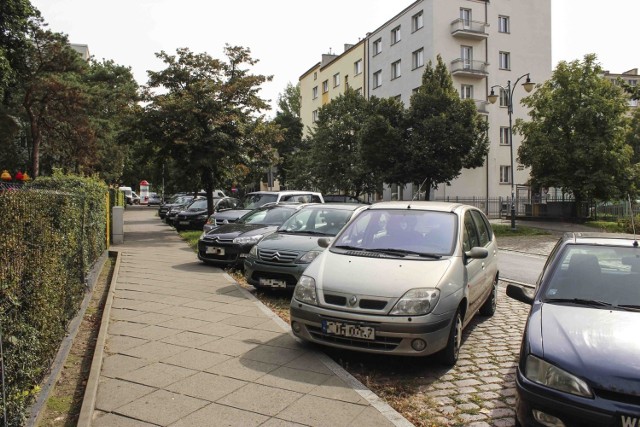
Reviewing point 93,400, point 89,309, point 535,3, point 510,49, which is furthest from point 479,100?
point 93,400

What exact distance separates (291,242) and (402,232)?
287 cm

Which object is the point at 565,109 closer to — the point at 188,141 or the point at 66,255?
the point at 188,141

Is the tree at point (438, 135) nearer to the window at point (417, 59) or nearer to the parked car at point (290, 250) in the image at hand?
the window at point (417, 59)

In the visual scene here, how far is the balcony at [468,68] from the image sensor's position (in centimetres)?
3544

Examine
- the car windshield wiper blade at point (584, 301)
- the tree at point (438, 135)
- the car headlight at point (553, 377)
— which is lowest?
the car headlight at point (553, 377)

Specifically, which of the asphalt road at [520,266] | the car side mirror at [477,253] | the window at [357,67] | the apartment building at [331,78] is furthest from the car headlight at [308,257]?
the window at [357,67]

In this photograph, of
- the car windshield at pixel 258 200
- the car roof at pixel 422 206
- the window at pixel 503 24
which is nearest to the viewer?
the car roof at pixel 422 206

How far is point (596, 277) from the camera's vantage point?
4.28m

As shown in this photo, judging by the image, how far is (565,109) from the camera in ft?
82.4

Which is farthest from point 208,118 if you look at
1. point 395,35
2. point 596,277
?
point 395,35

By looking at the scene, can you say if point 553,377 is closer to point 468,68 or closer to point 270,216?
point 270,216

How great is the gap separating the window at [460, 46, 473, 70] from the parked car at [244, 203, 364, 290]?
100ft

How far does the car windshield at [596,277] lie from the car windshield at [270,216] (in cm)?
777

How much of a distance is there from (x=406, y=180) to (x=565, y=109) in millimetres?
8784
